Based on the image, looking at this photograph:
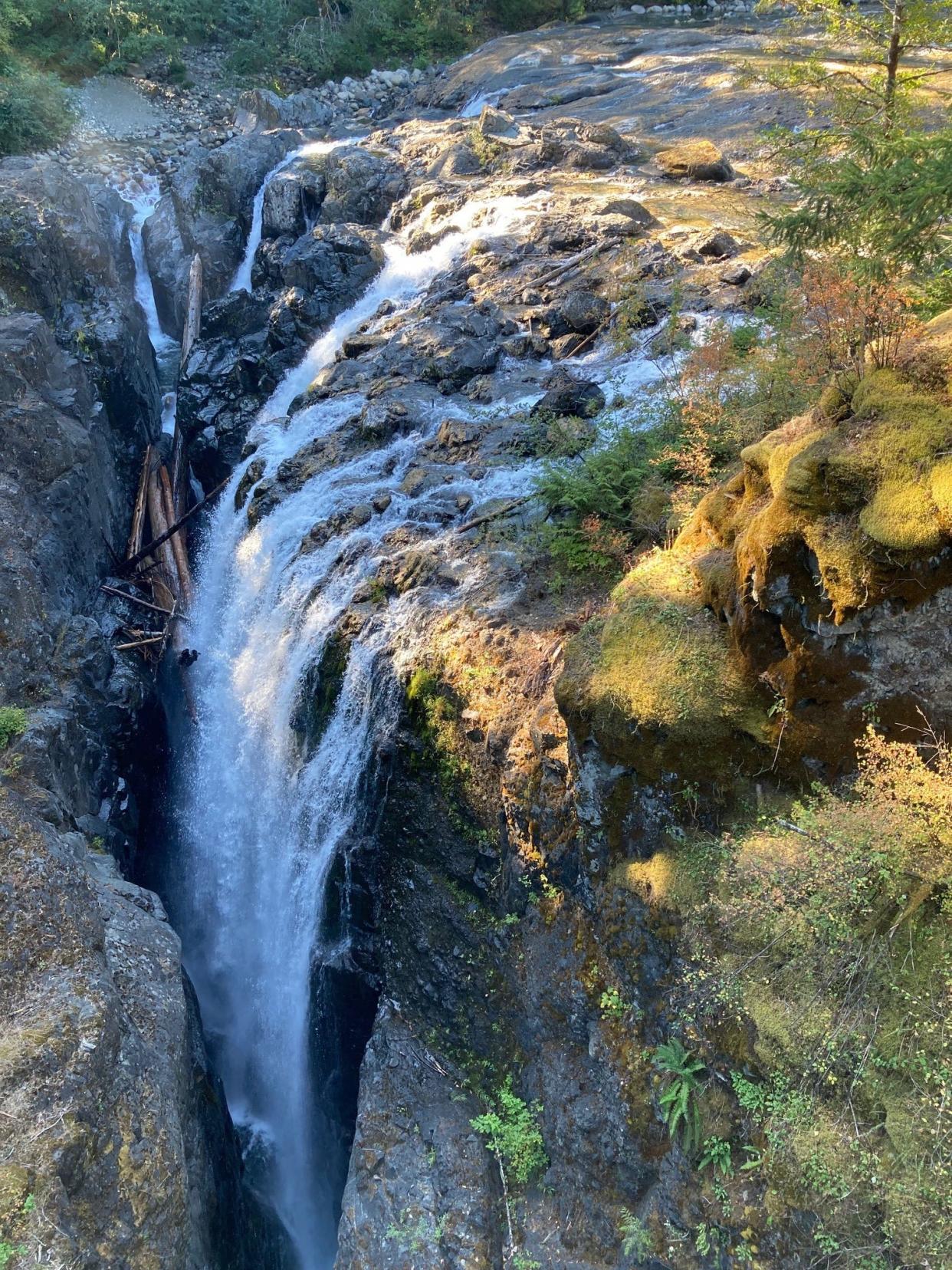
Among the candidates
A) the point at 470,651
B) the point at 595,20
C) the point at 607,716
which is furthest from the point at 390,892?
the point at 595,20

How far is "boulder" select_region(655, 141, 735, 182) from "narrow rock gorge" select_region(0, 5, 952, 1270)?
0.14 meters

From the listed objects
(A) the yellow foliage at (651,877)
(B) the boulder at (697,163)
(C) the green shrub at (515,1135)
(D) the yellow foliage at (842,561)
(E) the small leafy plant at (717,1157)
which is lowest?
(C) the green shrub at (515,1135)

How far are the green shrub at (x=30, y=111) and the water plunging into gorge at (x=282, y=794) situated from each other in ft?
55.2

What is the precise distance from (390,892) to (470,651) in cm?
297

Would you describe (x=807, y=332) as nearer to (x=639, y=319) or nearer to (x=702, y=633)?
(x=702, y=633)

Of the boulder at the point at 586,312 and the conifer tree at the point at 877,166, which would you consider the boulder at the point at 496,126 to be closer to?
the boulder at the point at 586,312

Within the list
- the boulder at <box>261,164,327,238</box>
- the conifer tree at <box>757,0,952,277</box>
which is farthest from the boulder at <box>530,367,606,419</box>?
the boulder at <box>261,164,327,238</box>

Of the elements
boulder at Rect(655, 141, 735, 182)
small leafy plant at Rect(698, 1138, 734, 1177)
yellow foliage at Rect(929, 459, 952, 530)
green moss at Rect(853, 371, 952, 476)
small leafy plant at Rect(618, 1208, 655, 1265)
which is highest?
boulder at Rect(655, 141, 735, 182)

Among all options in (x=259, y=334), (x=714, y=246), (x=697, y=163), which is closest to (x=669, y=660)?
(x=714, y=246)

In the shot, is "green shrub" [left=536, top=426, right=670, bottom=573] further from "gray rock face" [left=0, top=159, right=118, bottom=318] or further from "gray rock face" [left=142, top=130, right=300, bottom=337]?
"gray rock face" [left=142, top=130, right=300, bottom=337]

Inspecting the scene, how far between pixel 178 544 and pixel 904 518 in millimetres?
14833

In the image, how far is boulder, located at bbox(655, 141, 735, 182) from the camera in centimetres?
1902

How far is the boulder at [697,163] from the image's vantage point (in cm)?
1902

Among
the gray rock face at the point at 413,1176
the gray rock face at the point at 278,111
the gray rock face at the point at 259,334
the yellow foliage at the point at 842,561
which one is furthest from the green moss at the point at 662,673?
the gray rock face at the point at 278,111
